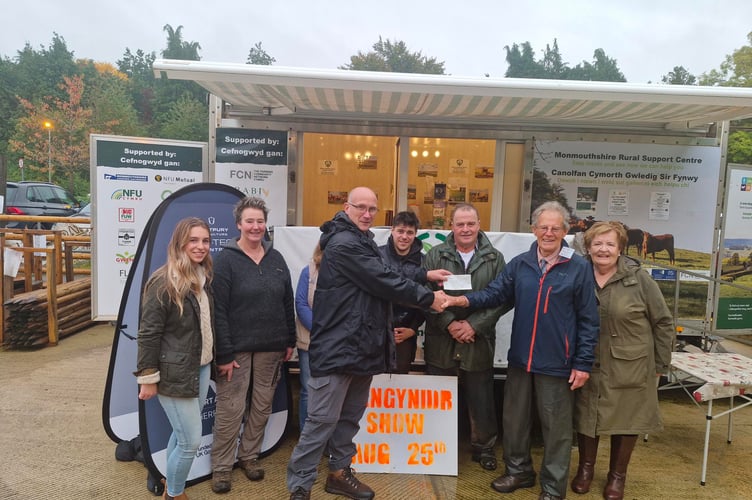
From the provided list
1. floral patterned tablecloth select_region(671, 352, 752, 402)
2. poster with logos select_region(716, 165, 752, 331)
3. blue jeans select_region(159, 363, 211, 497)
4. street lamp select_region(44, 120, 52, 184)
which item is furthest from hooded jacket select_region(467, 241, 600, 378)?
street lamp select_region(44, 120, 52, 184)

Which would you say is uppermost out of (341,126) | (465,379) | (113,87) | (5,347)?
(113,87)

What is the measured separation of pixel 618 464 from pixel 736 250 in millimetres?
3210

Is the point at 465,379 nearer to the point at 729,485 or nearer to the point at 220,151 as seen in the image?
the point at 729,485

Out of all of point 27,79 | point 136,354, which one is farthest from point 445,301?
point 27,79

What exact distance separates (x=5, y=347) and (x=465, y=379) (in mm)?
5340

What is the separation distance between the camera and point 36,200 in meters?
14.7

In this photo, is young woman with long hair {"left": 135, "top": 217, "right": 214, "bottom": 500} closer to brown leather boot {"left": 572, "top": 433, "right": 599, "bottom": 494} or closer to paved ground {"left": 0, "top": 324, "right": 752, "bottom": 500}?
paved ground {"left": 0, "top": 324, "right": 752, "bottom": 500}

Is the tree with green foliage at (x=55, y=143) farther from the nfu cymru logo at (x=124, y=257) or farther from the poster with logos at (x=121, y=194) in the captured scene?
the nfu cymru logo at (x=124, y=257)

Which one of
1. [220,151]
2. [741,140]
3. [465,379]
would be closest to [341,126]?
[220,151]

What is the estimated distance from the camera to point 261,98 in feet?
12.8

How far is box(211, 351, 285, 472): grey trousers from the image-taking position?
2734 mm

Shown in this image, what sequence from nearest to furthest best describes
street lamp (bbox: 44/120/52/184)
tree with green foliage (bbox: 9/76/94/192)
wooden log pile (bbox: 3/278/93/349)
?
1. wooden log pile (bbox: 3/278/93/349)
2. street lamp (bbox: 44/120/52/184)
3. tree with green foliage (bbox: 9/76/94/192)

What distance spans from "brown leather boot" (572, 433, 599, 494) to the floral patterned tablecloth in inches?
30.5

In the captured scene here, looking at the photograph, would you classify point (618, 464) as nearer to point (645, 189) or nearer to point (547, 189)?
point (547, 189)
